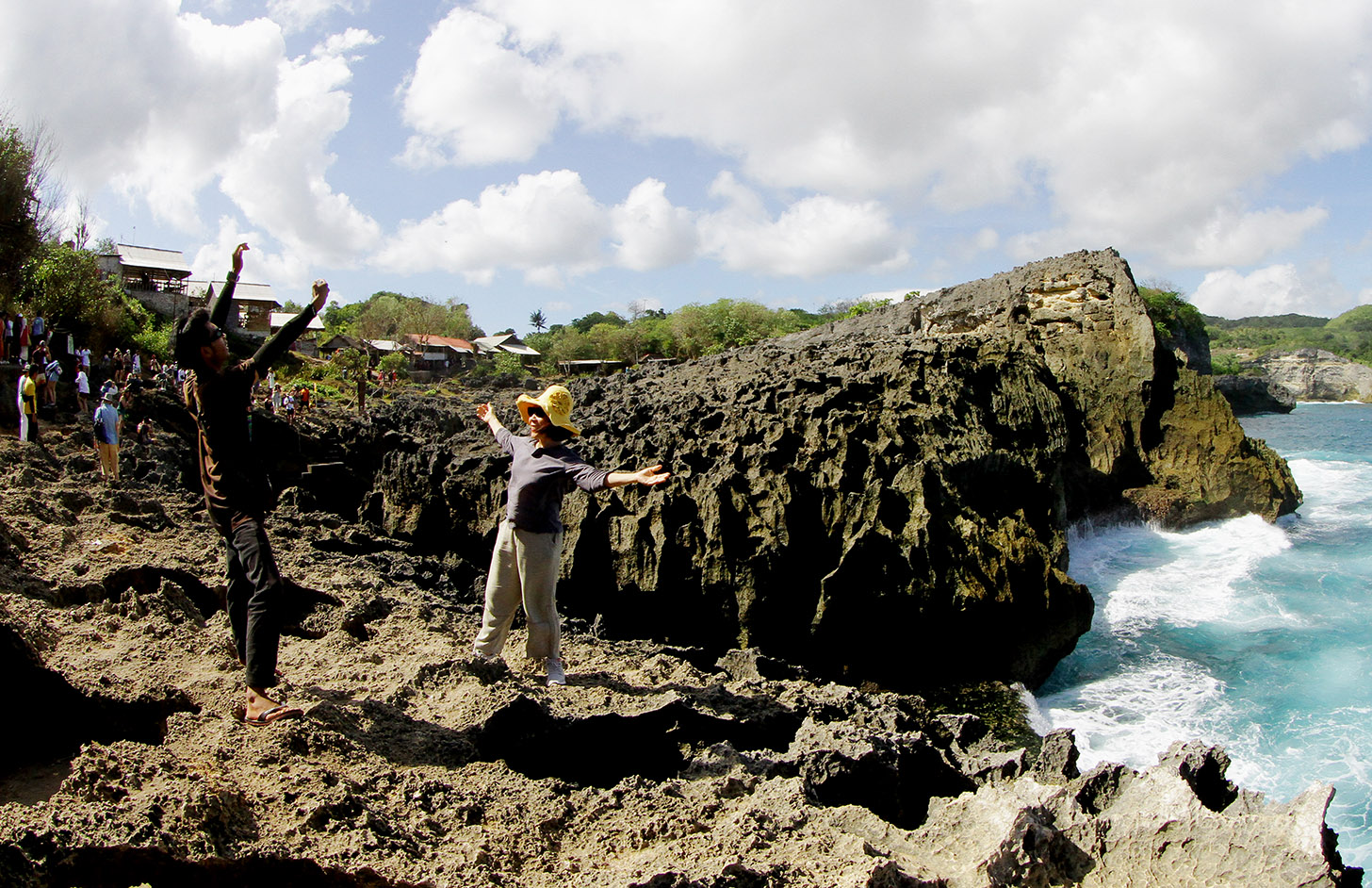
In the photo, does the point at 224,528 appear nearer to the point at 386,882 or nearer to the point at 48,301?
the point at 386,882

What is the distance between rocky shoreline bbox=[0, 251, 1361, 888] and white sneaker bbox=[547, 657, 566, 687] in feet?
0.87

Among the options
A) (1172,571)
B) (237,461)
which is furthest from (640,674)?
(1172,571)

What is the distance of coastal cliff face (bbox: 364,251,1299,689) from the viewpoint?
27.9 feet

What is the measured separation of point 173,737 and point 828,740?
292 centimetres

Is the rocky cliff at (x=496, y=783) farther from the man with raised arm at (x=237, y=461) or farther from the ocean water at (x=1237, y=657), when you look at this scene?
the ocean water at (x=1237, y=657)

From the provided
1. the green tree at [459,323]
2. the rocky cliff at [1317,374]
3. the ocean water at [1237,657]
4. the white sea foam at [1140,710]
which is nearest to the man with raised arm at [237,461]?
the white sea foam at [1140,710]

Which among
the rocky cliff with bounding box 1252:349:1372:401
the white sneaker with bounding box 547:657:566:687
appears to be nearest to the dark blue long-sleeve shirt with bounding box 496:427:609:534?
the white sneaker with bounding box 547:657:566:687

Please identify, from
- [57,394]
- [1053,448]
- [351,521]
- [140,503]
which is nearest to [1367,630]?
[1053,448]

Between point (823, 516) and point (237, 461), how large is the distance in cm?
639

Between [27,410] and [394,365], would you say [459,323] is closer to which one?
[394,365]

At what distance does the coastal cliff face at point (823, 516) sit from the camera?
8492 mm

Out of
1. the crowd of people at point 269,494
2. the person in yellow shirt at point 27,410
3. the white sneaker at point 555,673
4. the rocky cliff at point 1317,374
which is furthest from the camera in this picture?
the rocky cliff at point 1317,374

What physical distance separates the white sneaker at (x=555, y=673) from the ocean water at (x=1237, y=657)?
630cm

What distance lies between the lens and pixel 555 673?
4547 mm
